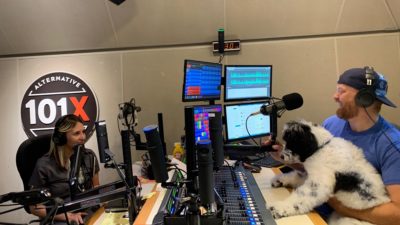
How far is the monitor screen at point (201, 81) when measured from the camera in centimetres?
201

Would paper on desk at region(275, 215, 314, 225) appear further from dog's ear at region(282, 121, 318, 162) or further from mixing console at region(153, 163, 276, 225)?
dog's ear at region(282, 121, 318, 162)

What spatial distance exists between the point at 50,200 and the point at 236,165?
1397 mm

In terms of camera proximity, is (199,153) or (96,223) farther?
(96,223)

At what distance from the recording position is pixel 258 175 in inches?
74.8

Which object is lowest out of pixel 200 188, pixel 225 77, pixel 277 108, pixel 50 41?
pixel 200 188

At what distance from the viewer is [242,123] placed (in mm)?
2248

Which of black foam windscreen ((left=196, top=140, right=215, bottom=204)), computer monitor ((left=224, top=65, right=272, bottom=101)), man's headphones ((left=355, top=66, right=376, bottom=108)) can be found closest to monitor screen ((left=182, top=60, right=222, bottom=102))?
computer monitor ((left=224, top=65, right=272, bottom=101))

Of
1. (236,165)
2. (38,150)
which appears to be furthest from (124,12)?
(236,165)

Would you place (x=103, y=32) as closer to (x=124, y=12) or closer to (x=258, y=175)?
(x=124, y=12)

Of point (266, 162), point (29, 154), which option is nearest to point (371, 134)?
point (266, 162)

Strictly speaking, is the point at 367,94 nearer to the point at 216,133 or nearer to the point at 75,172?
the point at 216,133

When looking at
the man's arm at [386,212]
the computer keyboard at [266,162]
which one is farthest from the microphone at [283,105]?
the computer keyboard at [266,162]

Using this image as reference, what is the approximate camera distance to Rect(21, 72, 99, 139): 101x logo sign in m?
3.05

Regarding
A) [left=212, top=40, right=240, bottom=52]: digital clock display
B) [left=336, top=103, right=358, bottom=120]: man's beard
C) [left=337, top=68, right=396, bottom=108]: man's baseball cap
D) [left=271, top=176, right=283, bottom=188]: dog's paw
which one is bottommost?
[left=271, top=176, right=283, bottom=188]: dog's paw
